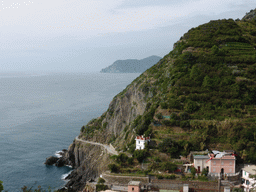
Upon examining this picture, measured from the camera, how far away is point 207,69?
2128 inches

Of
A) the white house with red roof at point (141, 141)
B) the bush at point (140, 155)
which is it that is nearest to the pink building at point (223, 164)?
Result: the bush at point (140, 155)

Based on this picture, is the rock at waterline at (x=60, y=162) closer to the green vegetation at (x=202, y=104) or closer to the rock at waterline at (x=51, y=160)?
the rock at waterline at (x=51, y=160)

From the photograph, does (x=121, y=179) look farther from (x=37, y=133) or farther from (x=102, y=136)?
(x=37, y=133)

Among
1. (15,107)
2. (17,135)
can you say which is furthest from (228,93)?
(15,107)

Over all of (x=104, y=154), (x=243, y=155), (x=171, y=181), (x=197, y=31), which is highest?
(x=197, y=31)

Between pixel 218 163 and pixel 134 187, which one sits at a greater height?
pixel 218 163

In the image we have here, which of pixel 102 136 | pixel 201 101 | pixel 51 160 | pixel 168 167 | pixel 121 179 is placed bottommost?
pixel 51 160

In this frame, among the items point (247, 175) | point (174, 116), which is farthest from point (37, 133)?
point (247, 175)

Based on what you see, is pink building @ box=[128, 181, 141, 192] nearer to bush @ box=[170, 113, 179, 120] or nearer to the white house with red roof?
the white house with red roof

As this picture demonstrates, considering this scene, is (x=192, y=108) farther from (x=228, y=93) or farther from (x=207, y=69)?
(x=207, y=69)

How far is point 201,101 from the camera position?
47625 mm

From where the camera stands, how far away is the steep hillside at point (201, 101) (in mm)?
40531

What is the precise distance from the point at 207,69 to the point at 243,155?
21931mm

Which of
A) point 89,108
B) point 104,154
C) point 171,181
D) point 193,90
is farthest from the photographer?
point 89,108
